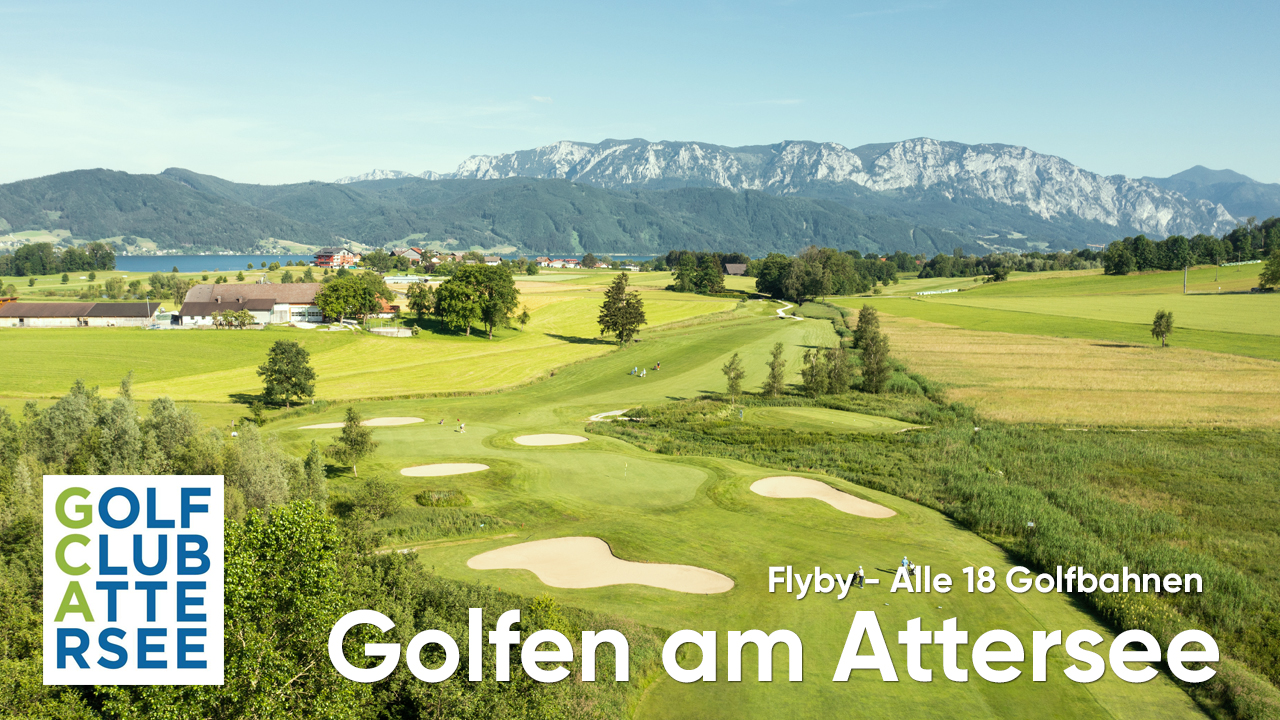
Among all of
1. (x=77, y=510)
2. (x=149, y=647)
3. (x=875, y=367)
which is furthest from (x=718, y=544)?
(x=875, y=367)

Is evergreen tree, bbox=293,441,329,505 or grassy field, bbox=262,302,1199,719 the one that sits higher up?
evergreen tree, bbox=293,441,329,505

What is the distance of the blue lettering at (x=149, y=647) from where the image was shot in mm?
16188

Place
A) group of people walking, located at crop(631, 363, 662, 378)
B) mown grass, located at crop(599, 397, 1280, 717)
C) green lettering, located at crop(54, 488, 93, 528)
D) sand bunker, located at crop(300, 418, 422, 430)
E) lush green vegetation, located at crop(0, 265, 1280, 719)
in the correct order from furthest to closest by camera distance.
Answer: group of people walking, located at crop(631, 363, 662, 378)
sand bunker, located at crop(300, 418, 422, 430)
mown grass, located at crop(599, 397, 1280, 717)
lush green vegetation, located at crop(0, 265, 1280, 719)
green lettering, located at crop(54, 488, 93, 528)

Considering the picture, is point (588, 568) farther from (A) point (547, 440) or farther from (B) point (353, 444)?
(A) point (547, 440)

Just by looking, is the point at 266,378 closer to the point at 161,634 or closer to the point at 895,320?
the point at 161,634

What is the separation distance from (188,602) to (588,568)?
17170 mm

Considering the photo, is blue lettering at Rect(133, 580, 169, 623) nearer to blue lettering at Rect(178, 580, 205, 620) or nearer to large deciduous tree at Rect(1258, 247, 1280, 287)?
blue lettering at Rect(178, 580, 205, 620)

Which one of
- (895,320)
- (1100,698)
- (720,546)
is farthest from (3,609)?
(895,320)

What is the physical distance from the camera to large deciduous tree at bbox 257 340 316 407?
6875 centimetres

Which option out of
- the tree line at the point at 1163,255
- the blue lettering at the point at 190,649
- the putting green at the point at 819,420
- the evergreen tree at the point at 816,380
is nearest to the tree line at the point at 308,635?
the blue lettering at the point at 190,649

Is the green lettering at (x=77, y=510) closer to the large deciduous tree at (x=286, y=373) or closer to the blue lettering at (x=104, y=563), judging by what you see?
the blue lettering at (x=104, y=563)

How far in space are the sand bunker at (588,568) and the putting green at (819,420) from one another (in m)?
31.1

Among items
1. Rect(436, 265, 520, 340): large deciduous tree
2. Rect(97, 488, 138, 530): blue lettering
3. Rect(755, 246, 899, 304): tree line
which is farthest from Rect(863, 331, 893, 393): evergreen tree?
Rect(755, 246, 899, 304): tree line

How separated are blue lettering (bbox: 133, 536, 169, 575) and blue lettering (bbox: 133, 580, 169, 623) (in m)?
0.25
